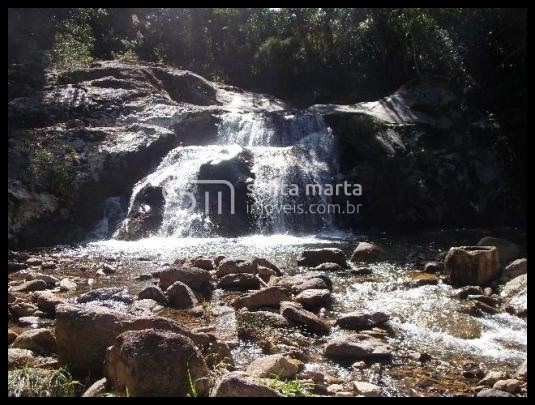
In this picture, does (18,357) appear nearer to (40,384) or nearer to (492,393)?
(40,384)

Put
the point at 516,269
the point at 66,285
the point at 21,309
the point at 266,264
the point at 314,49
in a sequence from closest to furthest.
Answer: the point at 21,309, the point at 66,285, the point at 516,269, the point at 266,264, the point at 314,49

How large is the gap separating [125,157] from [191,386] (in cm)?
1146

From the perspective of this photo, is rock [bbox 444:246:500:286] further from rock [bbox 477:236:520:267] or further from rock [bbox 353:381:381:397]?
rock [bbox 353:381:381:397]

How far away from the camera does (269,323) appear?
20.4 ft

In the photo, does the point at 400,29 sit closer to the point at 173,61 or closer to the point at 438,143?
the point at 438,143

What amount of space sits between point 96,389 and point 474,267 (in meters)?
6.43

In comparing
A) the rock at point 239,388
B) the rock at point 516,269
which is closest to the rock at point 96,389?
the rock at point 239,388

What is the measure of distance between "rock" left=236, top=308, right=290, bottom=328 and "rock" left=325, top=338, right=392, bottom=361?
0.96 meters

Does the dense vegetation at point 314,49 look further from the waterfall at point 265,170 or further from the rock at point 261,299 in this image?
the rock at point 261,299

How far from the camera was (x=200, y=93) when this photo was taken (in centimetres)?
2106

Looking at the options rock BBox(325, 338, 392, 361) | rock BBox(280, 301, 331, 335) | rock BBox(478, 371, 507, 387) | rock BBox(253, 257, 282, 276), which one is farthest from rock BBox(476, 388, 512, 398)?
rock BBox(253, 257, 282, 276)

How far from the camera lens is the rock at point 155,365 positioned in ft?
12.3

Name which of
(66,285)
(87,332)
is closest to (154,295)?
(66,285)

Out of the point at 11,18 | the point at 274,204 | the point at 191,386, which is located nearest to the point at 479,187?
the point at 274,204
